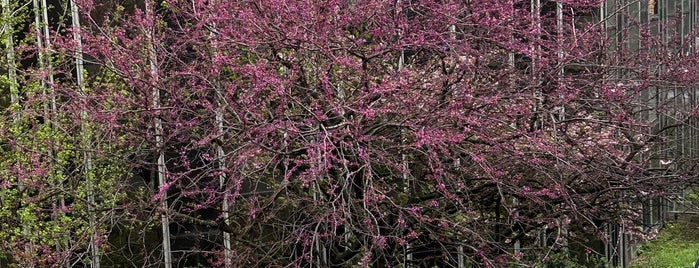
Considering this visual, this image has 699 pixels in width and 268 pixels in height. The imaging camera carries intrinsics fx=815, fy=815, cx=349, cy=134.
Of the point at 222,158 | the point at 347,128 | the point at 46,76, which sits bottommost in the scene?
the point at 222,158

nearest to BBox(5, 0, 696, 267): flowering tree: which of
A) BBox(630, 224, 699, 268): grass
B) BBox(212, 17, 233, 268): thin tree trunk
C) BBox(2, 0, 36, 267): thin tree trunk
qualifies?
BBox(212, 17, 233, 268): thin tree trunk

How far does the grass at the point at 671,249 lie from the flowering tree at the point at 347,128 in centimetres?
309

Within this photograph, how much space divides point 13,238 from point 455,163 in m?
3.20

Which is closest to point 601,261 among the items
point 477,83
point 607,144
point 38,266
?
point 607,144

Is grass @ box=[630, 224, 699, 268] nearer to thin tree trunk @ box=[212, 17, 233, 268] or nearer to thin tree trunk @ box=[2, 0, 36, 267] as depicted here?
thin tree trunk @ box=[212, 17, 233, 268]

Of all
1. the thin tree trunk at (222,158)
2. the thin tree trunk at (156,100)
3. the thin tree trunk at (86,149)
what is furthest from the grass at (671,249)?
the thin tree trunk at (86,149)

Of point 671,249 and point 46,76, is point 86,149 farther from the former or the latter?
point 671,249

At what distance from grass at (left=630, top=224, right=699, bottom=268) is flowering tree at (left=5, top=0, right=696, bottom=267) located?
3089 millimetres

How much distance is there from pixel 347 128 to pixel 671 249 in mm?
6971

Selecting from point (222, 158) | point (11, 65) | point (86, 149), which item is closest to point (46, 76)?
point (11, 65)

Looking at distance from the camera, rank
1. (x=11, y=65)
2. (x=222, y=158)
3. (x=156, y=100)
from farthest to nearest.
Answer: (x=11, y=65) < (x=156, y=100) < (x=222, y=158)

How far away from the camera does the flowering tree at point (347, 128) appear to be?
15.9ft

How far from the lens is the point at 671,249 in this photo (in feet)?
33.3

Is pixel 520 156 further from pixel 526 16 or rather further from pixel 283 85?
pixel 283 85
